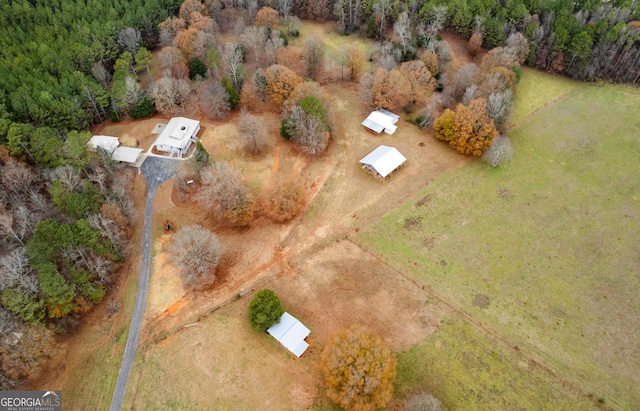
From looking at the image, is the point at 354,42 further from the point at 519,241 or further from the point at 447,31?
the point at 519,241

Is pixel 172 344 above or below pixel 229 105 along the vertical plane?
below

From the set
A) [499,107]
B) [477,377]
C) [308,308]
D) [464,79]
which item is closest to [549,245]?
[477,377]

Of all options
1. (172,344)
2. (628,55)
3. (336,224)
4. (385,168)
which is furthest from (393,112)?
(172,344)

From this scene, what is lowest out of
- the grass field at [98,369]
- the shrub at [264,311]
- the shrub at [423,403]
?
the grass field at [98,369]

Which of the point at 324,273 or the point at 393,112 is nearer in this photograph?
the point at 324,273

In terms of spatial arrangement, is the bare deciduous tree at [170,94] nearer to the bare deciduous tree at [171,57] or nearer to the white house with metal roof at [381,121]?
the bare deciduous tree at [171,57]

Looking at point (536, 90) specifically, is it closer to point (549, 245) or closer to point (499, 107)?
point (499, 107)

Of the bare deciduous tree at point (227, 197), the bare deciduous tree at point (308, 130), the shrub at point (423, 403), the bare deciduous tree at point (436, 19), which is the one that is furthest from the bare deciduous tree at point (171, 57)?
the shrub at point (423, 403)
